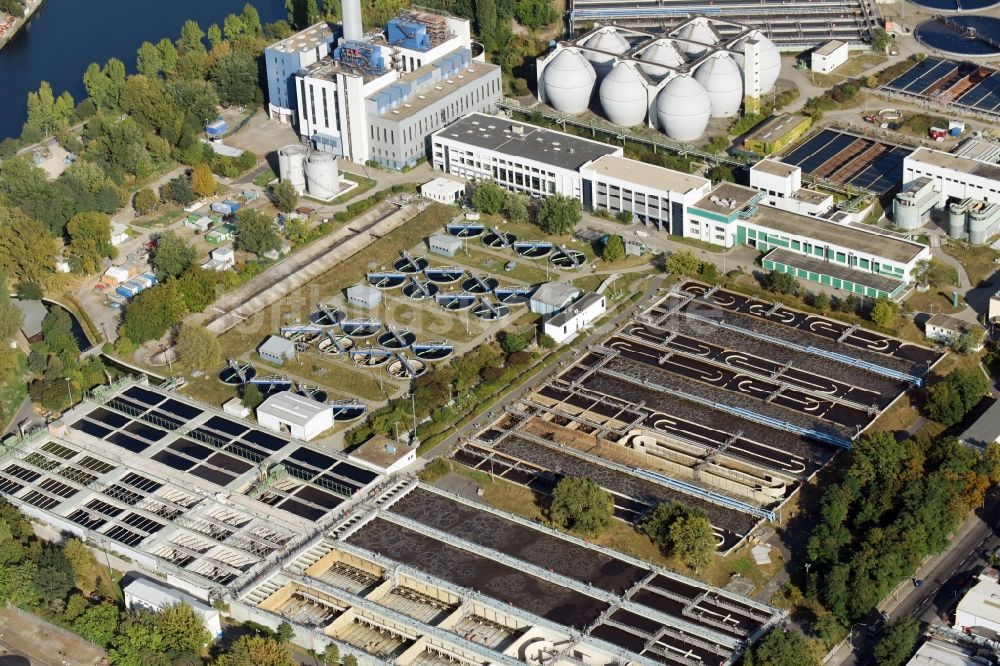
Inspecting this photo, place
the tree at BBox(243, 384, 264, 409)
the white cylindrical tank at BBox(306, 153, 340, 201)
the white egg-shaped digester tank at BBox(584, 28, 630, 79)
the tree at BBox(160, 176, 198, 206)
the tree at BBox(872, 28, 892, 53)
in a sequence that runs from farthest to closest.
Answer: the tree at BBox(872, 28, 892, 53)
the white egg-shaped digester tank at BBox(584, 28, 630, 79)
the tree at BBox(160, 176, 198, 206)
the white cylindrical tank at BBox(306, 153, 340, 201)
the tree at BBox(243, 384, 264, 409)

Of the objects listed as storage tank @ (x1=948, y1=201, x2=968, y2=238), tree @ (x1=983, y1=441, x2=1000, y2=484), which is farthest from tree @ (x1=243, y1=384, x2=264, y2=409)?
storage tank @ (x1=948, y1=201, x2=968, y2=238)

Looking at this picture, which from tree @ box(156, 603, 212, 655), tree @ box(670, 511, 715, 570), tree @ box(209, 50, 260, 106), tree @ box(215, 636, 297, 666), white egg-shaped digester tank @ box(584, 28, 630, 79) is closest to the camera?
tree @ box(215, 636, 297, 666)

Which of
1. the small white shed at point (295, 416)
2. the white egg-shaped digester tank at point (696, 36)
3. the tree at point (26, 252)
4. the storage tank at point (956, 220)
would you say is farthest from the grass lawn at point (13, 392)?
the storage tank at point (956, 220)

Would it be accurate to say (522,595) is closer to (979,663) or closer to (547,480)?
(547,480)

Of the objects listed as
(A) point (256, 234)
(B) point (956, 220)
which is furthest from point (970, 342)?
(A) point (256, 234)

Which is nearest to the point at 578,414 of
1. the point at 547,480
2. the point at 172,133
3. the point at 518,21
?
the point at 547,480

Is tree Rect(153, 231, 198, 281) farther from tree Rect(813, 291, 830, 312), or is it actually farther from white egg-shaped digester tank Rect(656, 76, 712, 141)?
tree Rect(813, 291, 830, 312)

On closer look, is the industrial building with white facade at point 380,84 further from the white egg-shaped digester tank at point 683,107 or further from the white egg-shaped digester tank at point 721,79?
the white egg-shaped digester tank at point 721,79
